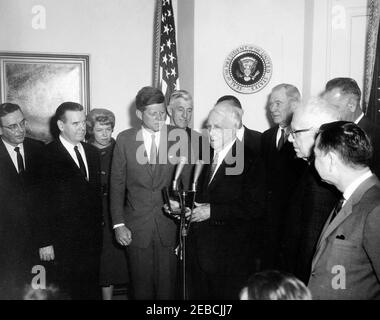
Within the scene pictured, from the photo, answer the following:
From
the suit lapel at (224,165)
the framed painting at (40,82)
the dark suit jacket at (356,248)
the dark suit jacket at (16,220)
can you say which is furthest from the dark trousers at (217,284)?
the framed painting at (40,82)

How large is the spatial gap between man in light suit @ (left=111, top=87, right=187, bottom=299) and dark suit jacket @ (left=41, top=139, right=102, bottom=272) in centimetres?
23

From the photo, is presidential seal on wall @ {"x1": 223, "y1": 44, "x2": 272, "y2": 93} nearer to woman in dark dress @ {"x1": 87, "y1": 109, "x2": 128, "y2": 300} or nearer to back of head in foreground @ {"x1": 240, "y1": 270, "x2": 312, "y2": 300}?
woman in dark dress @ {"x1": 87, "y1": 109, "x2": 128, "y2": 300}

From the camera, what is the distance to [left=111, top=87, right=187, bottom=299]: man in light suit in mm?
2869

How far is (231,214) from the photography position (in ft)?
8.52

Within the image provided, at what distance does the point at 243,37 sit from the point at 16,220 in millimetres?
3575

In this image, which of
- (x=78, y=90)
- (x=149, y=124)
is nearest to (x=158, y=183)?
(x=149, y=124)

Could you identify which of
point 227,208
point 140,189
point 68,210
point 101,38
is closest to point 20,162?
point 68,210

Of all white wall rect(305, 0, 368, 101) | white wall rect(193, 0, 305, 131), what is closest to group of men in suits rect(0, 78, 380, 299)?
white wall rect(305, 0, 368, 101)

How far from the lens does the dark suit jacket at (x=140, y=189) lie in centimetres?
287

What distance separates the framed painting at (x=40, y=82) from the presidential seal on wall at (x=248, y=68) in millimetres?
1931

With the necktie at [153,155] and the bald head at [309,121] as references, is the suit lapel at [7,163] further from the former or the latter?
the bald head at [309,121]
